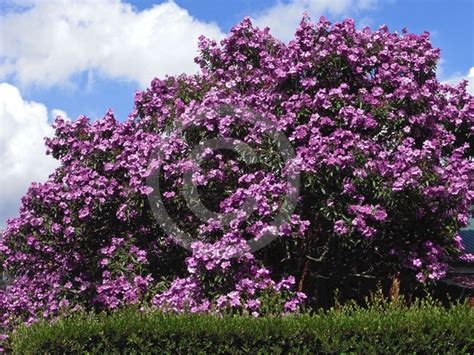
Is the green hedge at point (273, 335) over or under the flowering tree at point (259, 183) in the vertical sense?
under

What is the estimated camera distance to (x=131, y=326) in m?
7.93

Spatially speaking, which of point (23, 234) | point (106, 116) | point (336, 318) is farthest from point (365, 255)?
point (23, 234)

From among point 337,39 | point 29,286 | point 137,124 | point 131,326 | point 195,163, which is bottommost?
point 131,326

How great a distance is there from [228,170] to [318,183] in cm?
158

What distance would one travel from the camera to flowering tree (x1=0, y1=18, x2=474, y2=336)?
10.4 meters

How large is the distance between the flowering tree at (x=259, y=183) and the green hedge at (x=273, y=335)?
6.27 feet

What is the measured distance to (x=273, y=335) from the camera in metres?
7.76

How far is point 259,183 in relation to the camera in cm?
1052

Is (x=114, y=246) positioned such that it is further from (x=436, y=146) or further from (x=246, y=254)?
(x=436, y=146)

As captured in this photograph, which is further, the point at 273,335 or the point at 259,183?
the point at 259,183

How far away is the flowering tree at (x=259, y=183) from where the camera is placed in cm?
1038

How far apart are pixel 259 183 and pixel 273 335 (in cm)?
330

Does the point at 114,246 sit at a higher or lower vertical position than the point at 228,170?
lower

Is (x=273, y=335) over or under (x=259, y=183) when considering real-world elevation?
under
